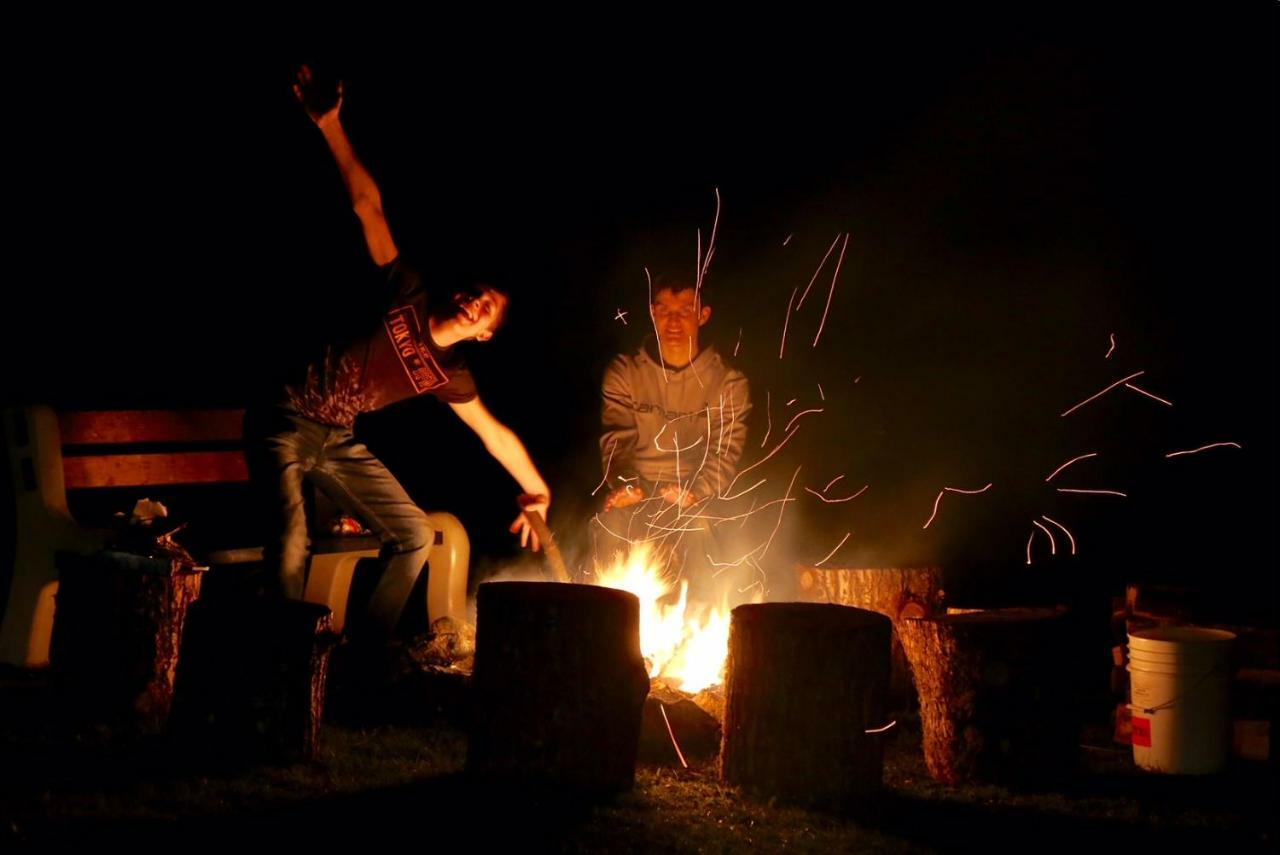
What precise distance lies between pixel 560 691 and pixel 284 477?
7.34 feet

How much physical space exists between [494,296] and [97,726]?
9.37ft

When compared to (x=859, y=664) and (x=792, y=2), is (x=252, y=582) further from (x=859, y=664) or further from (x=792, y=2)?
(x=792, y=2)

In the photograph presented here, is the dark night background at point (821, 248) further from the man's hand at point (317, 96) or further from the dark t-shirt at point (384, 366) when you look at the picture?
the man's hand at point (317, 96)

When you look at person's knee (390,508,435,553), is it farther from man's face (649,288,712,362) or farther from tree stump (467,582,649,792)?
man's face (649,288,712,362)

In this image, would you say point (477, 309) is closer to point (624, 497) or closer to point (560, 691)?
point (624, 497)

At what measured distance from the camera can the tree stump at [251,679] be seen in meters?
4.95

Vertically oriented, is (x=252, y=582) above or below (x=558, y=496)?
below

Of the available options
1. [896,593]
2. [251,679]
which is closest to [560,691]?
[251,679]

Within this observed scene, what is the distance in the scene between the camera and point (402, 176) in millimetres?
11133

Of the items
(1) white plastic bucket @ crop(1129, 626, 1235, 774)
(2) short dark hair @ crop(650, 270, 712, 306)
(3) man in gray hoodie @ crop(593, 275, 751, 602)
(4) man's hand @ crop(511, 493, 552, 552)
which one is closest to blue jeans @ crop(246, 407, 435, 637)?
(4) man's hand @ crop(511, 493, 552, 552)

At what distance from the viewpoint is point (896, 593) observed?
22.5ft

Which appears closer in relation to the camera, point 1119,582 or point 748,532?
point 748,532

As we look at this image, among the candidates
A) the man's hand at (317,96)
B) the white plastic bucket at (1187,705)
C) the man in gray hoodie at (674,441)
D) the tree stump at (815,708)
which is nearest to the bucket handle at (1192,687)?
the white plastic bucket at (1187,705)

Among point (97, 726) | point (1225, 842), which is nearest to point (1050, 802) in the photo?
point (1225, 842)
